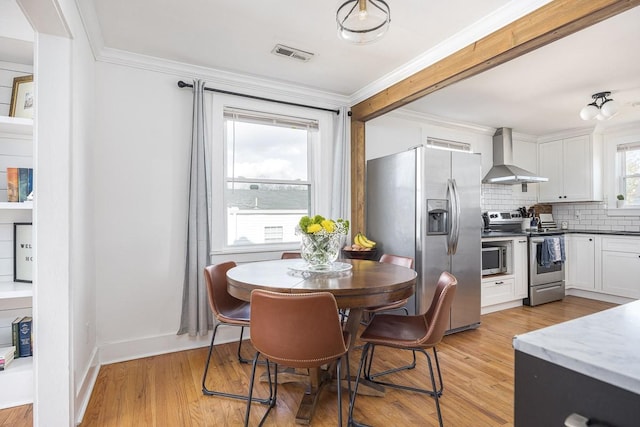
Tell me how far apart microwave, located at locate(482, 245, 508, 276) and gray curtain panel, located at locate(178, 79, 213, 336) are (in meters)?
3.18

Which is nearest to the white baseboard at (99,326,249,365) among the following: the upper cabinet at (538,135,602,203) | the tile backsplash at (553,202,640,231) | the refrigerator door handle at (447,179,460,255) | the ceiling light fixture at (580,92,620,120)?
the refrigerator door handle at (447,179,460,255)

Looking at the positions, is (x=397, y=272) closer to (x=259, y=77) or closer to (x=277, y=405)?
(x=277, y=405)

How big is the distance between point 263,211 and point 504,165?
3825 mm

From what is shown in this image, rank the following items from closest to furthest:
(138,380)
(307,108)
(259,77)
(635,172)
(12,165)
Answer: (12,165)
(138,380)
(259,77)
(307,108)
(635,172)

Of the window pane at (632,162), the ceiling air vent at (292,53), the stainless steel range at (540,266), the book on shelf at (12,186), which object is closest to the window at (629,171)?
the window pane at (632,162)

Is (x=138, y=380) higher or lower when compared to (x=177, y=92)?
lower

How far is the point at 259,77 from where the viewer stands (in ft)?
10.9

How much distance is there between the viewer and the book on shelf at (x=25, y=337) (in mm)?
2225

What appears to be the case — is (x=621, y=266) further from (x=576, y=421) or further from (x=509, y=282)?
(x=576, y=421)

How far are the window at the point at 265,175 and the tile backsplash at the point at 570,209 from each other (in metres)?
3.10

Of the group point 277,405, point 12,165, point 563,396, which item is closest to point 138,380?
point 277,405

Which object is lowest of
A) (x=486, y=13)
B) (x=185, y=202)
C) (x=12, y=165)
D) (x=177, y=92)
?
(x=185, y=202)

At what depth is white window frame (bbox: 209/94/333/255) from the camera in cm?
317

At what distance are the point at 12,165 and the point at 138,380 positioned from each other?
1740 millimetres
